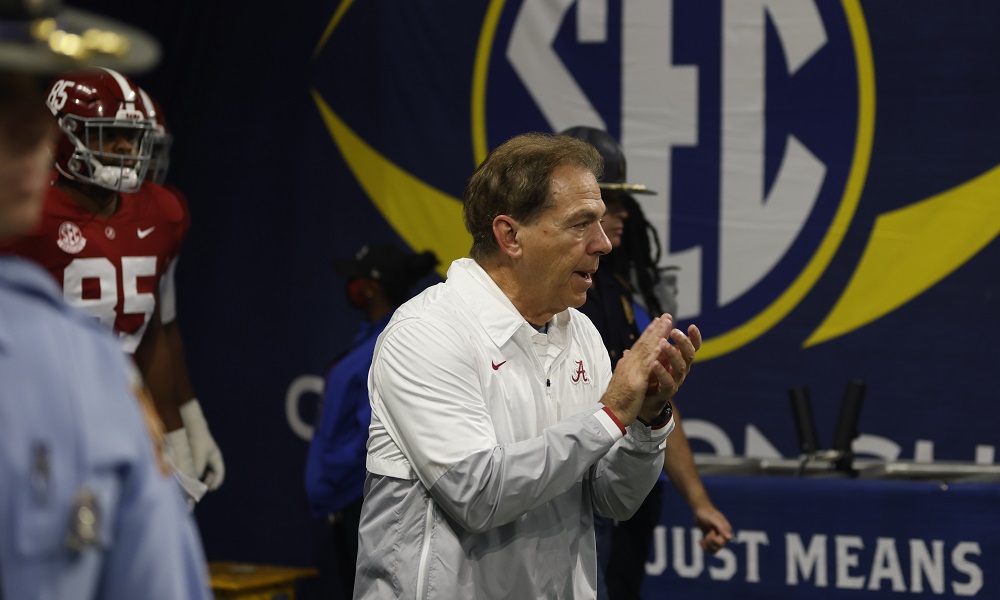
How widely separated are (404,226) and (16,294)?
13.7ft

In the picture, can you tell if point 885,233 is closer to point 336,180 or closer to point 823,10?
point 823,10

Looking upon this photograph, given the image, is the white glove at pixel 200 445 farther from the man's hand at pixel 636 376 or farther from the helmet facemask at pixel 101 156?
the man's hand at pixel 636 376

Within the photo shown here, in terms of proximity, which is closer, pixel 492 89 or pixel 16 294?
pixel 16 294

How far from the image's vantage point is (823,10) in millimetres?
4727

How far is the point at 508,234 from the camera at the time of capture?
230cm

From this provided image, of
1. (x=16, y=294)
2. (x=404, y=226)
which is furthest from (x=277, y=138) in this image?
(x=16, y=294)

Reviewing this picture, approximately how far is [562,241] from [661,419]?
1.19ft

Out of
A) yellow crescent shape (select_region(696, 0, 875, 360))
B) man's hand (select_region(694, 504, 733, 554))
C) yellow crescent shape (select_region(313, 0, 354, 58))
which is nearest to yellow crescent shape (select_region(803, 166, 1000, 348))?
yellow crescent shape (select_region(696, 0, 875, 360))

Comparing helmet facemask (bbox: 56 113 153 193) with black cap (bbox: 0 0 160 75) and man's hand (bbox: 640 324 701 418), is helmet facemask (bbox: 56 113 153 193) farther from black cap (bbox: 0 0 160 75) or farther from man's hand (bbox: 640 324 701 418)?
black cap (bbox: 0 0 160 75)

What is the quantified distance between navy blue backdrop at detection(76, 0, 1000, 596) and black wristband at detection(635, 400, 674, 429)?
8.51 feet

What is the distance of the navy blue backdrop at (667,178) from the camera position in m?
4.57

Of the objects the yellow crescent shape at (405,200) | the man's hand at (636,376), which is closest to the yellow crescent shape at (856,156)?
the yellow crescent shape at (405,200)

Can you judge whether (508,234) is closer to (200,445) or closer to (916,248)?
(200,445)

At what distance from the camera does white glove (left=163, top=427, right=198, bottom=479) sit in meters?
3.75
